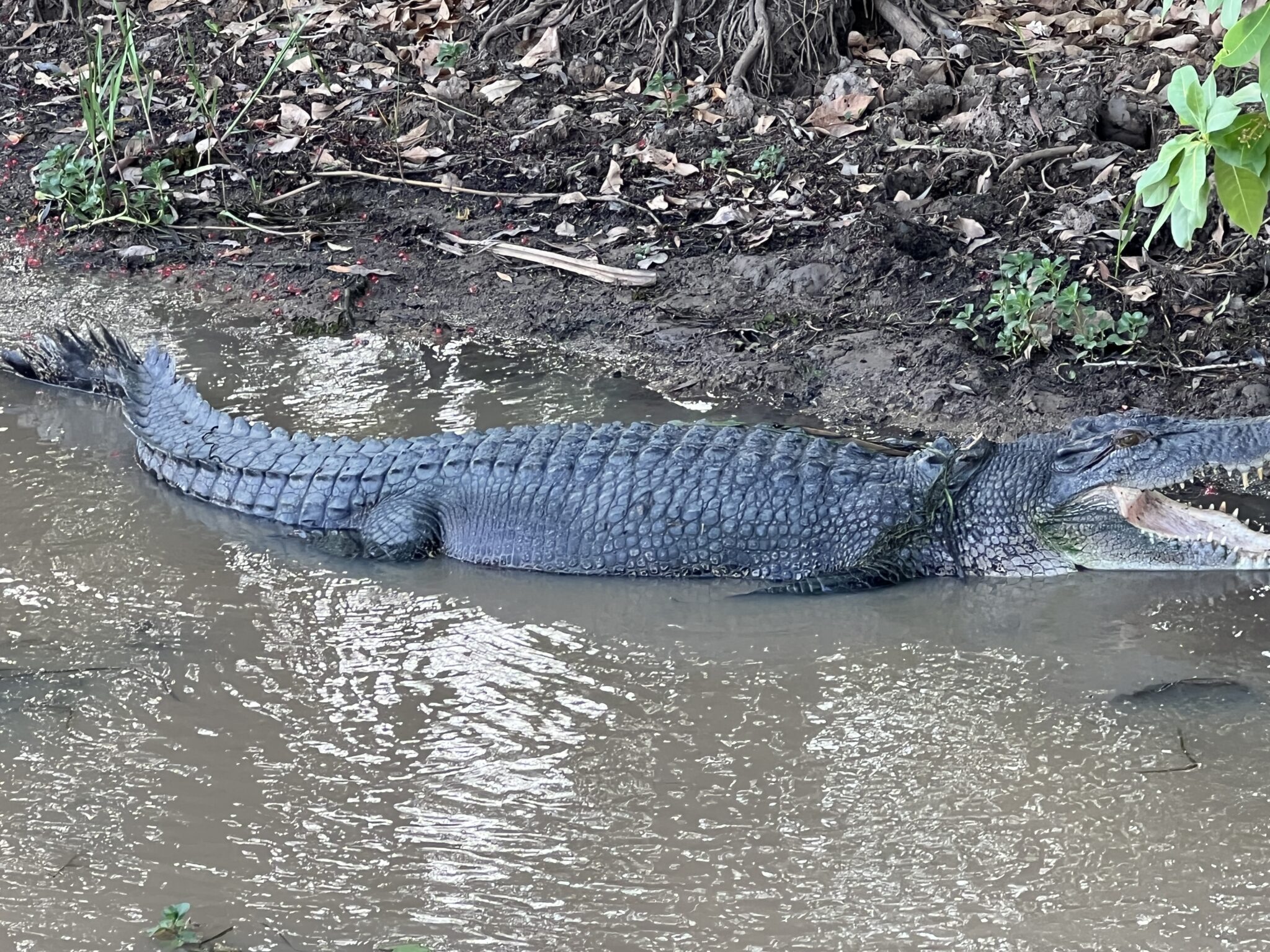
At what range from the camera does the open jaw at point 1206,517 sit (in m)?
4.29

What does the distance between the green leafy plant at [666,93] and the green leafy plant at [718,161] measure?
600mm

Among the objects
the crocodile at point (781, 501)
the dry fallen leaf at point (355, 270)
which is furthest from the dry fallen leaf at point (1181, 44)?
the dry fallen leaf at point (355, 270)

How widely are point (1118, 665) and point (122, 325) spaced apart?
487cm

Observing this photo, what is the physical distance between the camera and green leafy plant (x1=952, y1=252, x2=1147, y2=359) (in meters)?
5.50

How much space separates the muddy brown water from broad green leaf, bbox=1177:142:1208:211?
4.94 ft

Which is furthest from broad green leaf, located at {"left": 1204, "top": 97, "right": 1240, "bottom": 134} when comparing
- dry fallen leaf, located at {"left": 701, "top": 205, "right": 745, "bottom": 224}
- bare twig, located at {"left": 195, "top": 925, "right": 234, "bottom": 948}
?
→ dry fallen leaf, located at {"left": 701, "top": 205, "right": 745, "bottom": 224}

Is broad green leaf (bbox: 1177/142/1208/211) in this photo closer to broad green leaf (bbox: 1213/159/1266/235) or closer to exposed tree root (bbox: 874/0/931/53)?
broad green leaf (bbox: 1213/159/1266/235)

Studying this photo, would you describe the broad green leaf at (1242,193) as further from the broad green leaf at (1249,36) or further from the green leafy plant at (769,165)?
the green leafy plant at (769,165)

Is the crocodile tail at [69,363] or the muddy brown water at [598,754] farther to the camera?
the crocodile tail at [69,363]

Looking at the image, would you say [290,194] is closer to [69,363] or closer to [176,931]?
[69,363]

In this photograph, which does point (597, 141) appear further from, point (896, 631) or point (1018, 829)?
point (1018, 829)

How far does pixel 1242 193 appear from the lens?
105 inches

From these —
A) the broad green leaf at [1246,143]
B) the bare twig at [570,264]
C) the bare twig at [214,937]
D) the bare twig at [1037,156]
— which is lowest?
the bare twig at [214,937]

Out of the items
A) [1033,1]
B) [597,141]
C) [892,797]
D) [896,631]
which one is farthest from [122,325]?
[1033,1]
